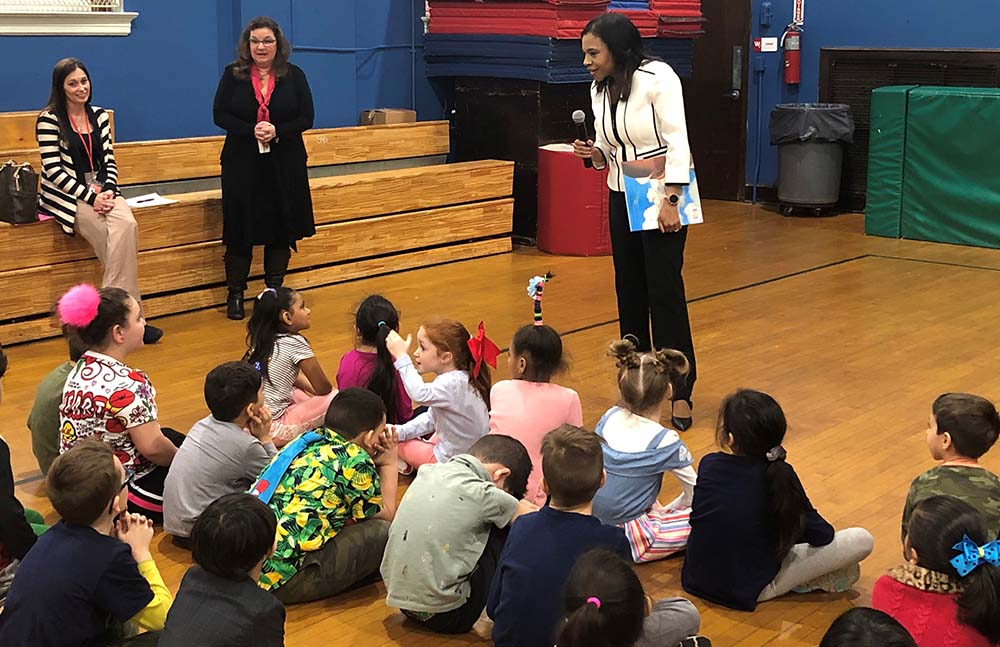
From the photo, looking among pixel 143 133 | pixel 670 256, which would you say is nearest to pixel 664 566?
pixel 670 256

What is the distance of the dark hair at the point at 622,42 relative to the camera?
4.59 meters

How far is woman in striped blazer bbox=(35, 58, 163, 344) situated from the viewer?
6.08 meters

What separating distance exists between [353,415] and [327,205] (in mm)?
4259

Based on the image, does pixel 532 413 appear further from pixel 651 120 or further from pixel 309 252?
pixel 309 252

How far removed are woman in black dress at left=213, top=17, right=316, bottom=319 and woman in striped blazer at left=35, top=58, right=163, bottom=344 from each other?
611 mm

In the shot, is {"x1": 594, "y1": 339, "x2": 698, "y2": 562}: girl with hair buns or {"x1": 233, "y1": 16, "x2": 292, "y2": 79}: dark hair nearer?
{"x1": 594, "y1": 339, "x2": 698, "y2": 562}: girl with hair buns

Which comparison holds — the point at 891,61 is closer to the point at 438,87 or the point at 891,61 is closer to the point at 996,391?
the point at 438,87

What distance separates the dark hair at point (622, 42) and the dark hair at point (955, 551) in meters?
2.41

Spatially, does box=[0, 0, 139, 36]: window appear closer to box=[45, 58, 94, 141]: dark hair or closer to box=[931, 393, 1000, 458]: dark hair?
box=[45, 58, 94, 141]: dark hair

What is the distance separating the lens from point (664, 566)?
3.66 meters

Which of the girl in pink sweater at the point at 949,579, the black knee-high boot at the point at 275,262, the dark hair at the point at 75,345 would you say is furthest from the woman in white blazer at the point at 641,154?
the black knee-high boot at the point at 275,262

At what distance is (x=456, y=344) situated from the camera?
159 inches

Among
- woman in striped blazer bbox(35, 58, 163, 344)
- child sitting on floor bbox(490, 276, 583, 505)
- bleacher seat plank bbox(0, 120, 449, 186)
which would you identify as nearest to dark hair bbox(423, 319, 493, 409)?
child sitting on floor bbox(490, 276, 583, 505)

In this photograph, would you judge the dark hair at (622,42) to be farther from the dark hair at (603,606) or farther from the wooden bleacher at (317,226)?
the wooden bleacher at (317,226)
